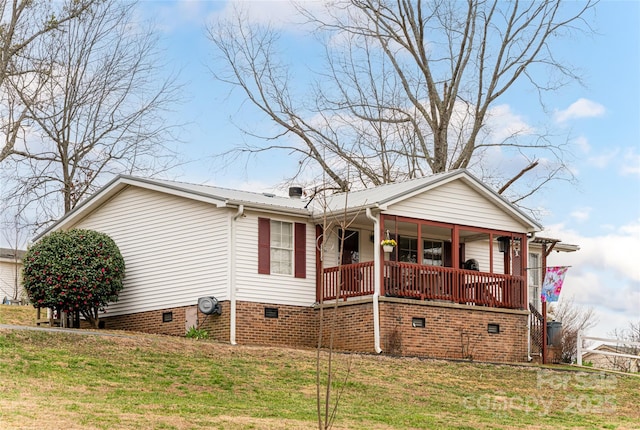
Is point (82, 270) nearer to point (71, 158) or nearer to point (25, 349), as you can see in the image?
point (25, 349)

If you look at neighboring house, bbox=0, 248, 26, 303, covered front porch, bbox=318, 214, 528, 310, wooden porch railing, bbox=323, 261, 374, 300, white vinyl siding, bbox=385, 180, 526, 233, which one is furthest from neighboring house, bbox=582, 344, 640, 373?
neighboring house, bbox=0, 248, 26, 303

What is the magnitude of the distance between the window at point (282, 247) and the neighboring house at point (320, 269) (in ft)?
0.09

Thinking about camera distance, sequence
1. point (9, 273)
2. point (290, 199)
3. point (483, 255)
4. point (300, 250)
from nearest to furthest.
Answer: point (300, 250) < point (290, 199) < point (483, 255) < point (9, 273)

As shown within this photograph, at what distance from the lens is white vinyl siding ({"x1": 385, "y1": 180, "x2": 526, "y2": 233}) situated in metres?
26.2

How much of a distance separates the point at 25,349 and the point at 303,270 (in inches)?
326

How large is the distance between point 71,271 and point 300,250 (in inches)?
215

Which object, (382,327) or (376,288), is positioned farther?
(376,288)

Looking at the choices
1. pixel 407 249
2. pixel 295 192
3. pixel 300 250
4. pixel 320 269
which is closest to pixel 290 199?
pixel 295 192

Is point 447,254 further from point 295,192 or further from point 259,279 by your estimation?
point 259,279

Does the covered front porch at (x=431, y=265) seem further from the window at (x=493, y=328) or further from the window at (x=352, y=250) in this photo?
the window at (x=493, y=328)

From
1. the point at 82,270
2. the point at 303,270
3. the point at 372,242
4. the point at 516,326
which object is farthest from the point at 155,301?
the point at 516,326

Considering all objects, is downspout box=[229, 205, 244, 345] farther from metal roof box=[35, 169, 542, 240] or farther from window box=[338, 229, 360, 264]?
window box=[338, 229, 360, 264]

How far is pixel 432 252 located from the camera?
94.6 ft

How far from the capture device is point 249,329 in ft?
81.9
